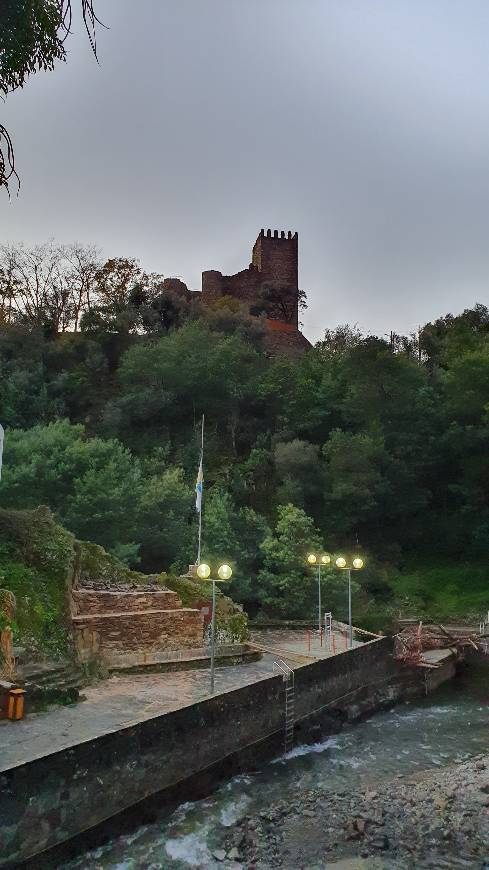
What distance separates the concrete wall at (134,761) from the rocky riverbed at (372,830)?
1848mm

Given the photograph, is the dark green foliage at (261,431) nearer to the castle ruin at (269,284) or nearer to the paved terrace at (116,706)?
the castle ruin at (269,284)

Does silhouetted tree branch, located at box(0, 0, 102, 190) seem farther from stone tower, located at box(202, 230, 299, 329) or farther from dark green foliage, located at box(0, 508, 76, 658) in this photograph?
stone tower, located at box(202, 230, 299, 329)

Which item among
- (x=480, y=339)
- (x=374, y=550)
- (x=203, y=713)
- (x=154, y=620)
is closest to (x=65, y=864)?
(x=203, y=713)

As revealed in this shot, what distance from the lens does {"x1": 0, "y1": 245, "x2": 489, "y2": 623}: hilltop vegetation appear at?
30969mm

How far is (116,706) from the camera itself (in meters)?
14.5

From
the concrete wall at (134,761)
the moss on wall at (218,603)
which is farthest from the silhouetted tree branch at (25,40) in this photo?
the moss on wall at (218,603)

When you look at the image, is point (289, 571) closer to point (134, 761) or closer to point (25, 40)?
point (134, 761)

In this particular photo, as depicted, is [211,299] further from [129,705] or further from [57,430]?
[129,705]

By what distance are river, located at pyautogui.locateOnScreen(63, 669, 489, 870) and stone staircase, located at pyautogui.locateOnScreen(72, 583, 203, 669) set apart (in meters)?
4.75

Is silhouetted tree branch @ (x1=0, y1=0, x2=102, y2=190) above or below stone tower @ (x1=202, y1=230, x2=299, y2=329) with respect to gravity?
below

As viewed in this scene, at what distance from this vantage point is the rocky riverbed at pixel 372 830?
10.9 metres

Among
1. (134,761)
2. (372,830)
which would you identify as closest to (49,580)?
(134,761)

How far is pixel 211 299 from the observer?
196 feet

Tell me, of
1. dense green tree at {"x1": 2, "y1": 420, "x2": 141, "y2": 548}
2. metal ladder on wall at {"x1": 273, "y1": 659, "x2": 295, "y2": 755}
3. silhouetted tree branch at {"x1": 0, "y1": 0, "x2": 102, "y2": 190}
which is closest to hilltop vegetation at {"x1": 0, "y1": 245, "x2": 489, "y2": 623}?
dense green tree at {"x1": 2, "y1": 420, "x2": 141, "y2": 548}
